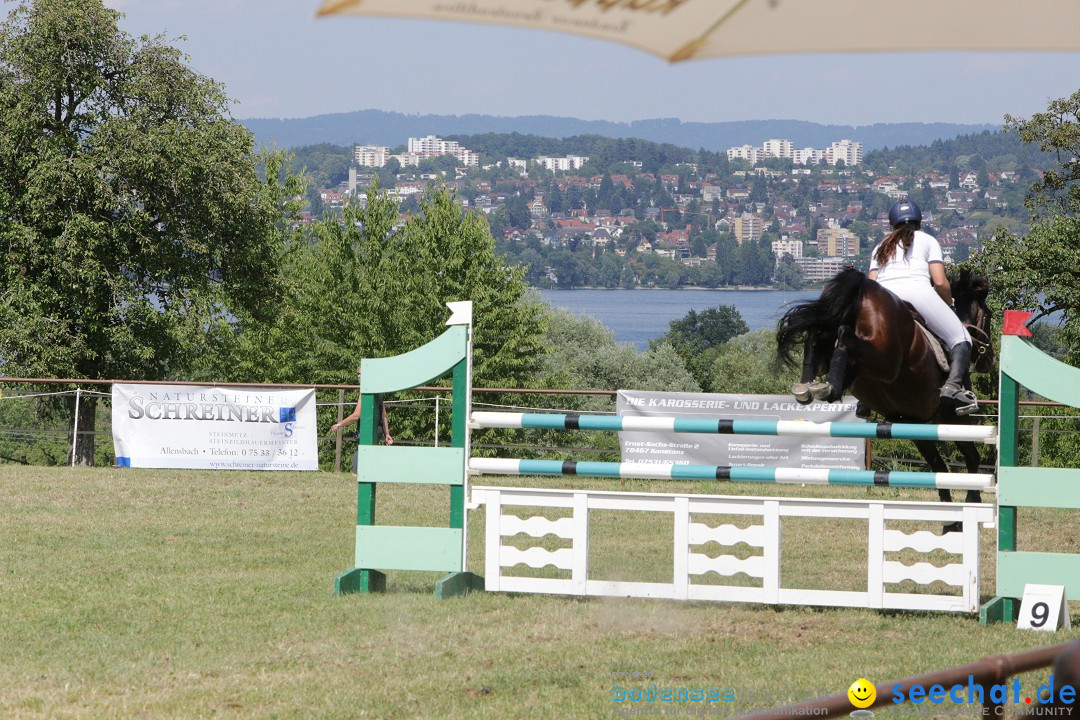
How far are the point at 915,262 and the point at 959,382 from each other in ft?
2.68

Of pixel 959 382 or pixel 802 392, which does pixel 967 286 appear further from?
pixel 802 392

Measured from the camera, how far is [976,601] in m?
5.84

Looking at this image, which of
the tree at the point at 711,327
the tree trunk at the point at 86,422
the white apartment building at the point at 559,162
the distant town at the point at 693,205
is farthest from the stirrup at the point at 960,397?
the white apartment building at the point at 559,162

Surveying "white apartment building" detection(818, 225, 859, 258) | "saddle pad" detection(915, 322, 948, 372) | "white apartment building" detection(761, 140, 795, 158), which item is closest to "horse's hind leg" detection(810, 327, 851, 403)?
"saddle pad" detection(915, 322, 948, 372)

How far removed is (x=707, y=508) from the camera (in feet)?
20.4

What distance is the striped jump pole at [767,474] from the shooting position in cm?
605

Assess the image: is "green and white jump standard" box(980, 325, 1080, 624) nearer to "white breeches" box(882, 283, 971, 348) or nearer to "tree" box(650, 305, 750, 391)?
"white breeches" box(882, 283, 971, 348)

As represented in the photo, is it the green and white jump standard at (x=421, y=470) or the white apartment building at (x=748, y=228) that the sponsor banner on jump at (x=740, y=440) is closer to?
the green and white jump standard at (x=421, y=470)

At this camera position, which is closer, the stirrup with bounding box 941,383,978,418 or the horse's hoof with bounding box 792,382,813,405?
the horse's hoof with bounding box 792,382,813,405

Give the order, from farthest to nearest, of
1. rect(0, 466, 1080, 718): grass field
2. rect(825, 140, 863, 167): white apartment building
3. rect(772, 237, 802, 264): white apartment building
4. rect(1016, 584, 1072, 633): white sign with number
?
1. rect(825, 140, 863, 167): white apartment building
2. rect(772, 237, 802, 264): white apartment building
3. rect(1016, 584, 1072, 633): white sign with number
4. rect(0, 466, 1080, 718): grass field

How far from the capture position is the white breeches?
7.34m

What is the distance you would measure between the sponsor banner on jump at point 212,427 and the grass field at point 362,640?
5.96m

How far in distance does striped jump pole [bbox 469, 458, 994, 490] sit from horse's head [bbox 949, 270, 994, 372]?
209cm

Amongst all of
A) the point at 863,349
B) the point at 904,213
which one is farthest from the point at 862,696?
the point at 904,213
